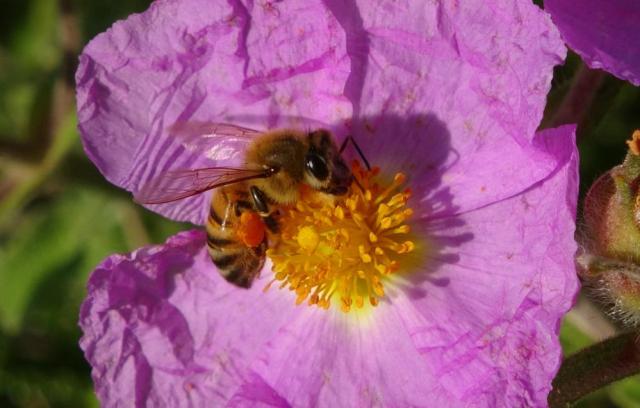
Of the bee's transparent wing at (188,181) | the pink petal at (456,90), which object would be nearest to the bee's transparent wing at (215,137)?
the bee's transparent wing at (188,181)

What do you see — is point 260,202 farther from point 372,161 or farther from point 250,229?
point 372,161

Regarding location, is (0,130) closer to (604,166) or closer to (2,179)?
(2,179)

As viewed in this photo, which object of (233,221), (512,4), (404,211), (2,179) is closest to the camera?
(512,4)

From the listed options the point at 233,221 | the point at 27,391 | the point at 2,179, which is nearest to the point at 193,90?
the point at 233,221

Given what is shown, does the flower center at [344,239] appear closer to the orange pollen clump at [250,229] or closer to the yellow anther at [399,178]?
the yellow anther at [399,178]

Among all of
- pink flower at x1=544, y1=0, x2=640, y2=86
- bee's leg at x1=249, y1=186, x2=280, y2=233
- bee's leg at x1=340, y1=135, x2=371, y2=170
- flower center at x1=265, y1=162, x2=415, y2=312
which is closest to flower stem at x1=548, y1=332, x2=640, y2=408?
flower center at x1=265, y1=162, x2=415, y2=312

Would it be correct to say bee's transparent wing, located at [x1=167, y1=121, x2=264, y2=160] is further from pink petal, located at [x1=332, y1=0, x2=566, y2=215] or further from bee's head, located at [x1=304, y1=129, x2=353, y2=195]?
pink petal, located at [x1=332, y1=0, x2=566, y2=215]
